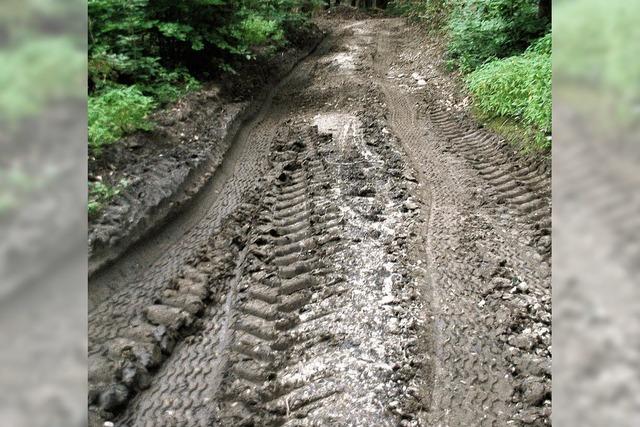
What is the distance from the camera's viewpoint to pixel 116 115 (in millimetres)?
5062

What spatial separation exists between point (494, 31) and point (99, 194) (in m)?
7.15

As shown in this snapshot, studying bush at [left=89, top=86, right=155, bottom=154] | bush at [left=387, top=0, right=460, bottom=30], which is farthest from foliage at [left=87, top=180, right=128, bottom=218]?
bush at [left=387, top=0, right=460, bottom=30]

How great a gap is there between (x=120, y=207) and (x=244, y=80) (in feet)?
16.4

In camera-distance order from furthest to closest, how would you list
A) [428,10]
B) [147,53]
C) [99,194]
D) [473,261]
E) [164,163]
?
1. [428,10]
2. [147,53]
3. [164,163]
4. [99,194]
5. [473,261]

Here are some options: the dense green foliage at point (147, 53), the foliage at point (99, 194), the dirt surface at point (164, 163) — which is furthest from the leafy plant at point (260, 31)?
the foliage at point (99, 194)

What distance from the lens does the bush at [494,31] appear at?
24.9ft

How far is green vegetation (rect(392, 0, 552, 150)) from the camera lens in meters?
5.60

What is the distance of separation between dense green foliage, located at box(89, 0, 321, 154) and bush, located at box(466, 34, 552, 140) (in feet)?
12.8

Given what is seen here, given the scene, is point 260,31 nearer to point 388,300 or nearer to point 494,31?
point 494,31

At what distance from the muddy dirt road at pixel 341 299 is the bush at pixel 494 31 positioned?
283 cm
